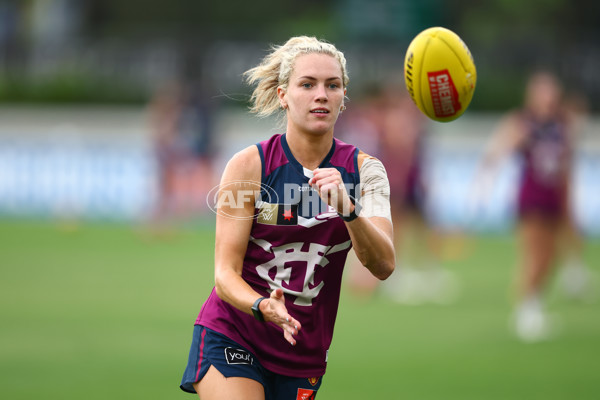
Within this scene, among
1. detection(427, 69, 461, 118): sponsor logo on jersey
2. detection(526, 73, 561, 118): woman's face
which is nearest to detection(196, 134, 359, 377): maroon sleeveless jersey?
detection(427, 69, 461, 118): sponsor logo on jersey

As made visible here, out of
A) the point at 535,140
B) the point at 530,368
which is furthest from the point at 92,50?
the point at 530,368

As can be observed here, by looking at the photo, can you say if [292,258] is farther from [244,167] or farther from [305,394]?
[305,394]

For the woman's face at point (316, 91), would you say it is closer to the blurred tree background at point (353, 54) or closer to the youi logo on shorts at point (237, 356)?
the youi logo on shorts at point (237, 356)

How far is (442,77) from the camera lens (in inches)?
203

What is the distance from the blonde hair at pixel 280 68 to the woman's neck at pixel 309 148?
0.28 metres

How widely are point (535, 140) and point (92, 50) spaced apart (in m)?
18.3

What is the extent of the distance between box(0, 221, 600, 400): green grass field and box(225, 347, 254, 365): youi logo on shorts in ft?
10.9

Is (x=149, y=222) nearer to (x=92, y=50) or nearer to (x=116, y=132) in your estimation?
(x=116, y=132)

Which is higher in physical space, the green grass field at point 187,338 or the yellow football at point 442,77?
the yellow football at point 442,77

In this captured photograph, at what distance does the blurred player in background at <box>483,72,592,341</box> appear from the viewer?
33.6 ft

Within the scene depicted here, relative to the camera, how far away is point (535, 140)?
34.2ft

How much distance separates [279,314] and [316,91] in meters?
1.10

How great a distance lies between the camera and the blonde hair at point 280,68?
15.1ft

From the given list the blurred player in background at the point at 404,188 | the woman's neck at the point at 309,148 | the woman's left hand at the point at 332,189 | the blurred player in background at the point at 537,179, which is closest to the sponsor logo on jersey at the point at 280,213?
the woman's neck at the point at 309,148
